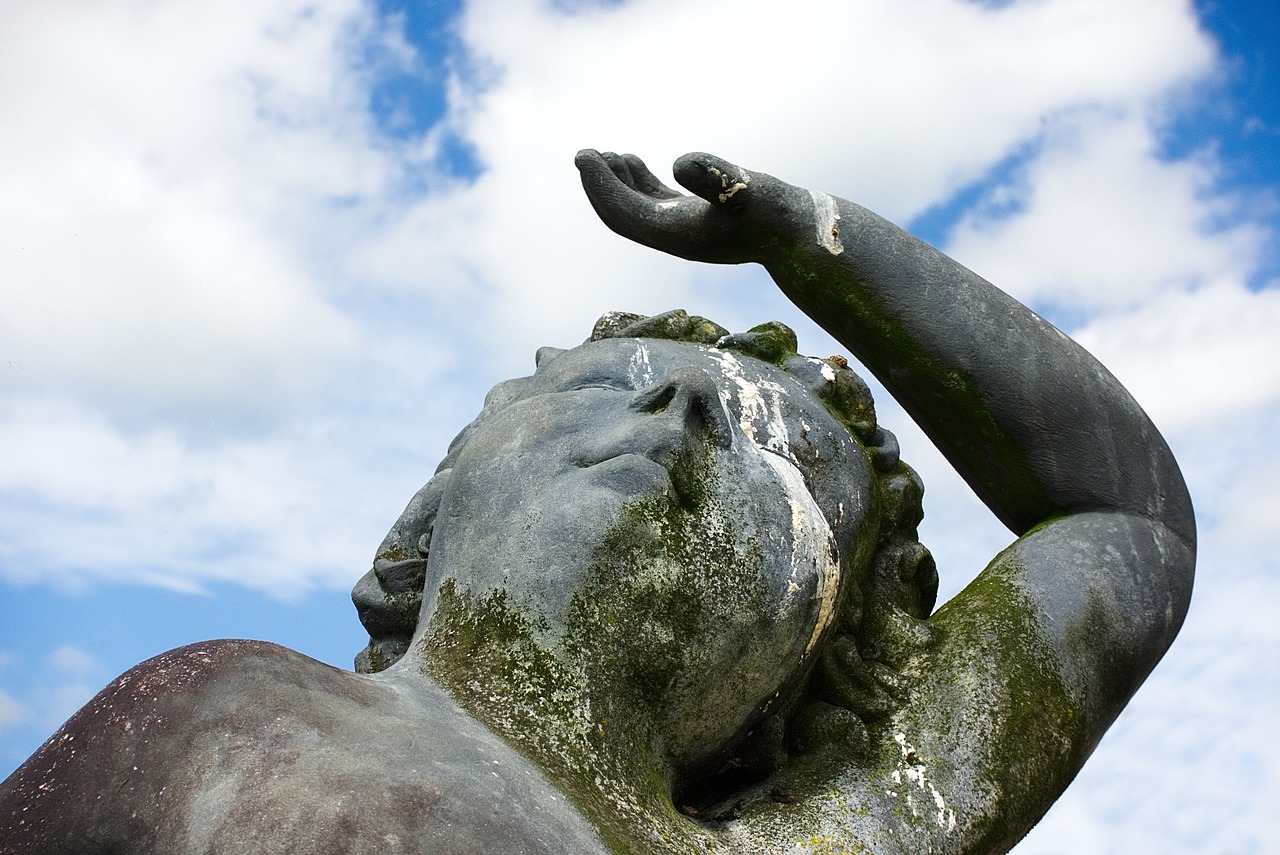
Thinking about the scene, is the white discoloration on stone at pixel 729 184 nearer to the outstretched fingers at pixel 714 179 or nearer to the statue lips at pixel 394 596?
the outstretched fingers at pixel 714 179

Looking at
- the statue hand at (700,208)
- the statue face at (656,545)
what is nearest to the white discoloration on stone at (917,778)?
the statue face at (656,545)

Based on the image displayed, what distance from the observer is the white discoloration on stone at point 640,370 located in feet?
11.3

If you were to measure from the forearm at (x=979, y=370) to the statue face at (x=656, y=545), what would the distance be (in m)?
0.59

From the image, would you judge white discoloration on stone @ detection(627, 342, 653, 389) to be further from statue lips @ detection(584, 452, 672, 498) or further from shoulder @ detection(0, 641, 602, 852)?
shoulder @ detection(0, 641, 602, 852)

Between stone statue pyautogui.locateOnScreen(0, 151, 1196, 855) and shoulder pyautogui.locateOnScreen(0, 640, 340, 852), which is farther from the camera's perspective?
stone statue pyautogui.locateOnScreen(0, 151, 1196, 855)

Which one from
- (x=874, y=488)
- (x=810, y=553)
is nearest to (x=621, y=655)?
(x=810, y=553)

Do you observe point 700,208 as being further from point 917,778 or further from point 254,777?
point 254,777

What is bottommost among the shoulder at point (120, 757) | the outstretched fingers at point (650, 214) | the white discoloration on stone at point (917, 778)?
the white discoloration on stone at point (917, 778)

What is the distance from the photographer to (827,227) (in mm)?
3725

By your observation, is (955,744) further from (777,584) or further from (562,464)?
(562,464)

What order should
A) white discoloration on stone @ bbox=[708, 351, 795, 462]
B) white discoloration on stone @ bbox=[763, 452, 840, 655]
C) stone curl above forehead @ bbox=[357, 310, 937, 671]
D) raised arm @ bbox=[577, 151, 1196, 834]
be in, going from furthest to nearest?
raised arm @ bbox=[577, 151, 1196, 834]
stone curl above forehead @ bbox=[357, 310, 937, 671]
white discoloration on stone @ bbox=[708, 351, 795, 462]
white discoloration on stone @ bbox=[763, 452, 840, 655]

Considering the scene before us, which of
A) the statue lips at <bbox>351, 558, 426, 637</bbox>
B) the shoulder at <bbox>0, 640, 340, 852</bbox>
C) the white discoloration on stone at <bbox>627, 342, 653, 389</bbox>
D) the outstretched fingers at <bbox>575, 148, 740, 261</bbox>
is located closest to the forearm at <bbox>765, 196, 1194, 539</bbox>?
the outstretched fingers at <bbox>575, 148, 740, 261</bbox>

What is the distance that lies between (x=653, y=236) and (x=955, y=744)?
5.50ft

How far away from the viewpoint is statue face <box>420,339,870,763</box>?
279 cm
